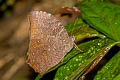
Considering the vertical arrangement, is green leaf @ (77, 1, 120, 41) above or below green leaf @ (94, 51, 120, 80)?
above

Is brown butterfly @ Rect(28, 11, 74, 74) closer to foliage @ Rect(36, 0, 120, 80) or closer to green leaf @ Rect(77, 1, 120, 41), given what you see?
foliage @ Rect(36, 0, 120, 80)

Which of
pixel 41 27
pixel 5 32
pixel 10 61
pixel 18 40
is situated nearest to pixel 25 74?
pixel 10 61

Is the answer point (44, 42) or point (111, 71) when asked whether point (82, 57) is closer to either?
point (111, 71)

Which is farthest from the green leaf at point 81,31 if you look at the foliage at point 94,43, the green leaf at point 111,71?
the green leaf at point 111,71

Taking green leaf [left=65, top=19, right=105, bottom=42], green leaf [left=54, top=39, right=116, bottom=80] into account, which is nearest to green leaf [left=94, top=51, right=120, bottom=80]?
green leaf [left=54, top=39, right=116, bottom=80]

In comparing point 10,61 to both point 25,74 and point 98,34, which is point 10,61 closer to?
point 25,74

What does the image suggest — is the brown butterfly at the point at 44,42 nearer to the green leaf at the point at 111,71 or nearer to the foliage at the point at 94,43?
the foliage at the point at 94,43
